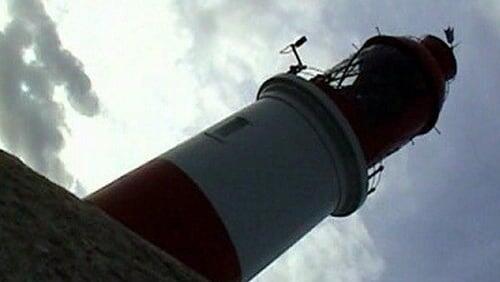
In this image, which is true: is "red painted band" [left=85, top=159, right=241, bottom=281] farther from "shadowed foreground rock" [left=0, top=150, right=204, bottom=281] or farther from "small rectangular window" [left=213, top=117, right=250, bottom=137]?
"shadowed foreground rock" [left=0, top=150, right=204, bottom=281]

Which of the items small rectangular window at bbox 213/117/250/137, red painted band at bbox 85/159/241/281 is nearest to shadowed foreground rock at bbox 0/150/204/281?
red painted band at bbox 85/159/241/281

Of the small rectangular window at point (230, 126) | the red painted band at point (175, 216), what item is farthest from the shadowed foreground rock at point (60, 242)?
the small rectangular window at point (230, 126)

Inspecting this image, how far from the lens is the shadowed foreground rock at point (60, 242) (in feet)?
9.75

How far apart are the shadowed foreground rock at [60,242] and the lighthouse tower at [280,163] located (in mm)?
4186

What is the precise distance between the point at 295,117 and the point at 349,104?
82 centimetres

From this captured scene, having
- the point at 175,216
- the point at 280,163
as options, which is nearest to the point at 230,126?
the point at 280,163

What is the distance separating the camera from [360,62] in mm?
11719

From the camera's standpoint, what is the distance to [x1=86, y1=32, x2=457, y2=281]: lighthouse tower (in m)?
8.41

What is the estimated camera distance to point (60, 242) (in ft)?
10.5

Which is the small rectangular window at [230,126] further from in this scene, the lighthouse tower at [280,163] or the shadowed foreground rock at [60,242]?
the shadowed foreground rock at [60,242]

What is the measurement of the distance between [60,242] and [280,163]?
653 centimetres

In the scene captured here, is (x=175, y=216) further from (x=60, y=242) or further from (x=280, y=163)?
(x=60, y=242)

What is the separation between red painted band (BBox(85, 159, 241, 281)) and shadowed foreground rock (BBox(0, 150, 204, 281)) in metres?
4.16

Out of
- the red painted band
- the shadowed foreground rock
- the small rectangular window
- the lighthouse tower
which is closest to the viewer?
the shadowed foreground rock
